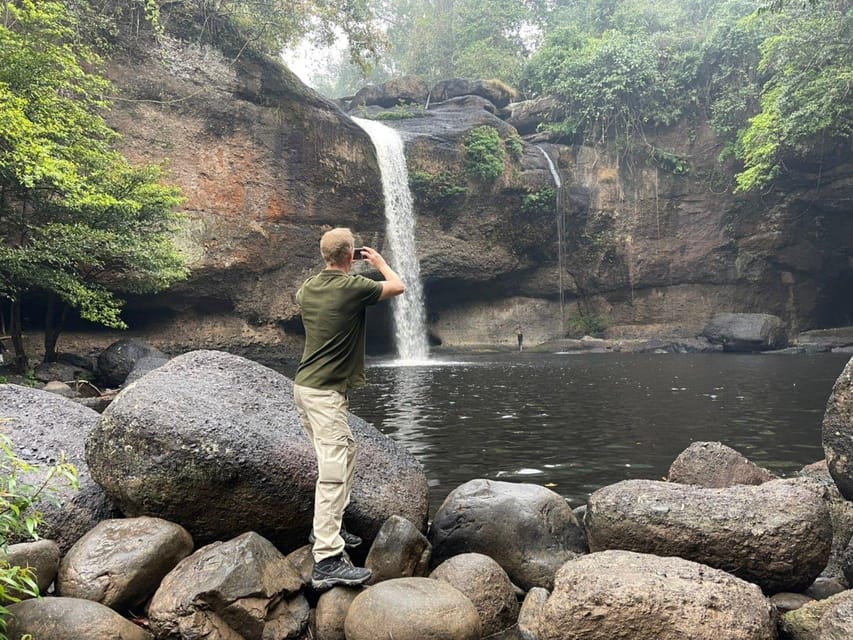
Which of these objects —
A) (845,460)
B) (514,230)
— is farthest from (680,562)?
(514,230)

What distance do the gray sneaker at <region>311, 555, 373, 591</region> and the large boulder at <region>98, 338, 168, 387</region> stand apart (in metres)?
13.6

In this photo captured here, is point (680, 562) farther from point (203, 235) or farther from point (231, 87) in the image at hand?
point (231, 87)

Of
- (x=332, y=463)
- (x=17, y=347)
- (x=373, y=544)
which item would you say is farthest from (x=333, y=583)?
(x=17, y=347)

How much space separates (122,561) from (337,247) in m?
2.16

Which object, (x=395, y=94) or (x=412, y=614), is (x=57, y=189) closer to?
(x=412, y=614)

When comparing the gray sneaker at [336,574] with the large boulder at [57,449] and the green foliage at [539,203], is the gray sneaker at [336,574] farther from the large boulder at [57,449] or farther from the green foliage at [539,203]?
the green foliage at [539,203]

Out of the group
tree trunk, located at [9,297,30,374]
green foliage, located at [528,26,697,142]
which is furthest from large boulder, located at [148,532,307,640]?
green foliage, located at [528,26,697,142]

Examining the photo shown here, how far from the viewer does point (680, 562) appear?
11.9ft

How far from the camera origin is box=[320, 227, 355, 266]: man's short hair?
385 centimetres

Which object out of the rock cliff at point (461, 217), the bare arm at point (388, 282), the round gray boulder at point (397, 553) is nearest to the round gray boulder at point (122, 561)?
the round gray boulder at point (397, 553)

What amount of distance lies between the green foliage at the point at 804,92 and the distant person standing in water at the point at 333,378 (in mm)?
22683

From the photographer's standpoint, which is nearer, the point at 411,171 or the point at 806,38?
the point at 806,38

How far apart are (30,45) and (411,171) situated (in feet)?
53.3

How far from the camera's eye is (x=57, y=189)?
13.7 metres
